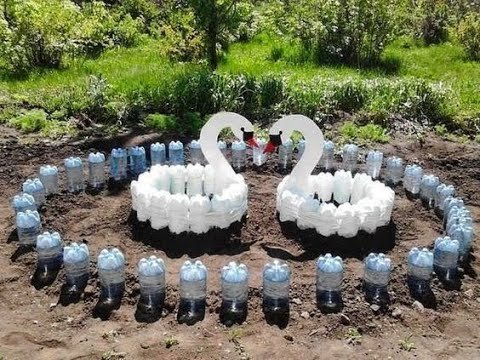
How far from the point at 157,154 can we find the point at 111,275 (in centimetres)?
271

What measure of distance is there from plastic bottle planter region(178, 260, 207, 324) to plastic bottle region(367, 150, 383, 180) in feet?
10.8

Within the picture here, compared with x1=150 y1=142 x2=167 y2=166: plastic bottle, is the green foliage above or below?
above

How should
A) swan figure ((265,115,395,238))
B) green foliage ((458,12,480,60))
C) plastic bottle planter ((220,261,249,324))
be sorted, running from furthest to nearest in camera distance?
green foliage ((458,12,480,60)) → swan figure ((265,115,395,238)) → plastic bottle planter ((220,261,249,324))

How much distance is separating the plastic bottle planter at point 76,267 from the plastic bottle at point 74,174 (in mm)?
1839

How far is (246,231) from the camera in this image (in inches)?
269

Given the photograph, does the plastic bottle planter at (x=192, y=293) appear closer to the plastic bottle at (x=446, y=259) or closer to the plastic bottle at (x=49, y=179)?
the plastic bottle at (x=446, y=259)

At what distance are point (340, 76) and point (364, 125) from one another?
186 centimetres

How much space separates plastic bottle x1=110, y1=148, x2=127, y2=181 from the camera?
7914 millimetres

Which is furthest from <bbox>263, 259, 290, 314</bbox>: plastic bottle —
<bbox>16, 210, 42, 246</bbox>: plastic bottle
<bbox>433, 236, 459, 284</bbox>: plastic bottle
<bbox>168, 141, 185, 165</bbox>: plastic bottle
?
Answer: <bbox>168, 141, 185, 165</bbox>: plastic bottle

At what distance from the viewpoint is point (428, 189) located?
752 centimetres

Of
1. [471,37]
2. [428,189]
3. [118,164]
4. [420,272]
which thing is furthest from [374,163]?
[471,37]

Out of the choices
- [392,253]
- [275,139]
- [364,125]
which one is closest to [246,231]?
[275,139]

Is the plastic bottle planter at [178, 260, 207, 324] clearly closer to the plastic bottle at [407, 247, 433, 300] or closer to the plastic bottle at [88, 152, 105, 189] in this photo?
the plastic bottle at [407, 247, 433, 300]

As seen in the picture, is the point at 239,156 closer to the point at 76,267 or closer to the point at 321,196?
the point at 321,196
